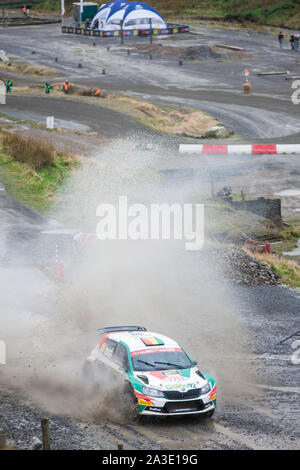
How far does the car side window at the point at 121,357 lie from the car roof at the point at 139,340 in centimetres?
14

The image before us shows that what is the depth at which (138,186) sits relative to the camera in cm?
3375

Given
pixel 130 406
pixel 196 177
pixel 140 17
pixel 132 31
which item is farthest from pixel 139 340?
pixel 132 31

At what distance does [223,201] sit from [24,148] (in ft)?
36.2

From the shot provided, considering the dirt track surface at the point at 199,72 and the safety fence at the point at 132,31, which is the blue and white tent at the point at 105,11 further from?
the dirt track surface at the point at 199,72

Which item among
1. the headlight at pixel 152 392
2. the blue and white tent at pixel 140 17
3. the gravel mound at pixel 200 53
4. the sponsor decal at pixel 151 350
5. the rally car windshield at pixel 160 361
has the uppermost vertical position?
the blue and white tent at pixel 140 17

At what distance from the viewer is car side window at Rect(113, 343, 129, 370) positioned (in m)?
14.5

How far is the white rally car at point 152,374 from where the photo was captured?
1352 centimetres

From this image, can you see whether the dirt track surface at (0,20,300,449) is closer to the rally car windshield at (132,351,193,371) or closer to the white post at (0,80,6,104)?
the white post at (0,80,6,104)

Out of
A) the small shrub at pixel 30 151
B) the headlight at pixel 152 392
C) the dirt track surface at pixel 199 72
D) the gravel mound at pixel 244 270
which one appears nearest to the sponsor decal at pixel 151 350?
the headlight at pixel 152 392

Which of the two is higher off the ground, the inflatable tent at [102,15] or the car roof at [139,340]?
the inflatable tent at [102,15]

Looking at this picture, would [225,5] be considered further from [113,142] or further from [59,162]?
[59,162]

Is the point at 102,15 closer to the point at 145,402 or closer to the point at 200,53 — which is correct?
the point at 200,53

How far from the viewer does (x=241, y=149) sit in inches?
1535

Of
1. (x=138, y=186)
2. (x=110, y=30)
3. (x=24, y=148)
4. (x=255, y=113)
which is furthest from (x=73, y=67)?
(x=138, y=186)
